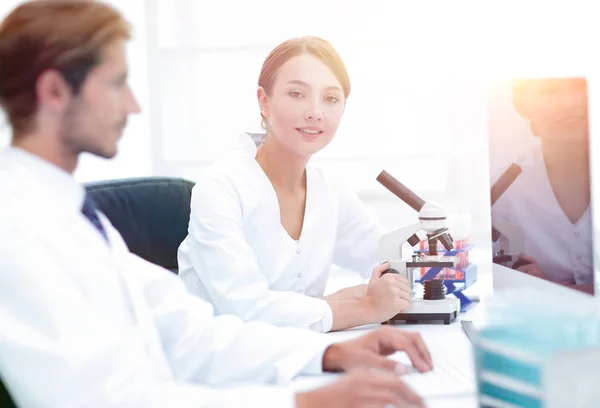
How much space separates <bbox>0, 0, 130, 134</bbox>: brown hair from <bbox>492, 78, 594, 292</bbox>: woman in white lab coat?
0.85 metres

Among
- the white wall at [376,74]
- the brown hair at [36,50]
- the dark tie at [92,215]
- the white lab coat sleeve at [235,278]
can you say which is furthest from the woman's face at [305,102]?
the white wall at [376,74]

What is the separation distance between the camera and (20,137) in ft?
3.17

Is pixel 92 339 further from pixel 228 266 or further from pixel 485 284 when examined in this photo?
pixel 485 284

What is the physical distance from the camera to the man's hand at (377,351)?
127 centimetres

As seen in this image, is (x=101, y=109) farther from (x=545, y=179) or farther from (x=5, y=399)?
(x=545, y=179)

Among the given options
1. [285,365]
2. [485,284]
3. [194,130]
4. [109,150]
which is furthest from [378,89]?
[109,150]

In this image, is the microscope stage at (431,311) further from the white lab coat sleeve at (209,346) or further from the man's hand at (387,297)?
the white lab coat sleeve at (209,346)

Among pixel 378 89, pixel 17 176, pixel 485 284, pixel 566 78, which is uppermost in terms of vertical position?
pixel 378 89

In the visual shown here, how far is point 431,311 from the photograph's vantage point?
1.79m

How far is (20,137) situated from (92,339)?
290mm

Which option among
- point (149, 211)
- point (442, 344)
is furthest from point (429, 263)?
point (149, 211)

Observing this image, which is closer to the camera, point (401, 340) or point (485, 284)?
point (401, 340)

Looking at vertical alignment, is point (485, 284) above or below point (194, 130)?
below

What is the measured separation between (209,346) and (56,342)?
47 centimetres
